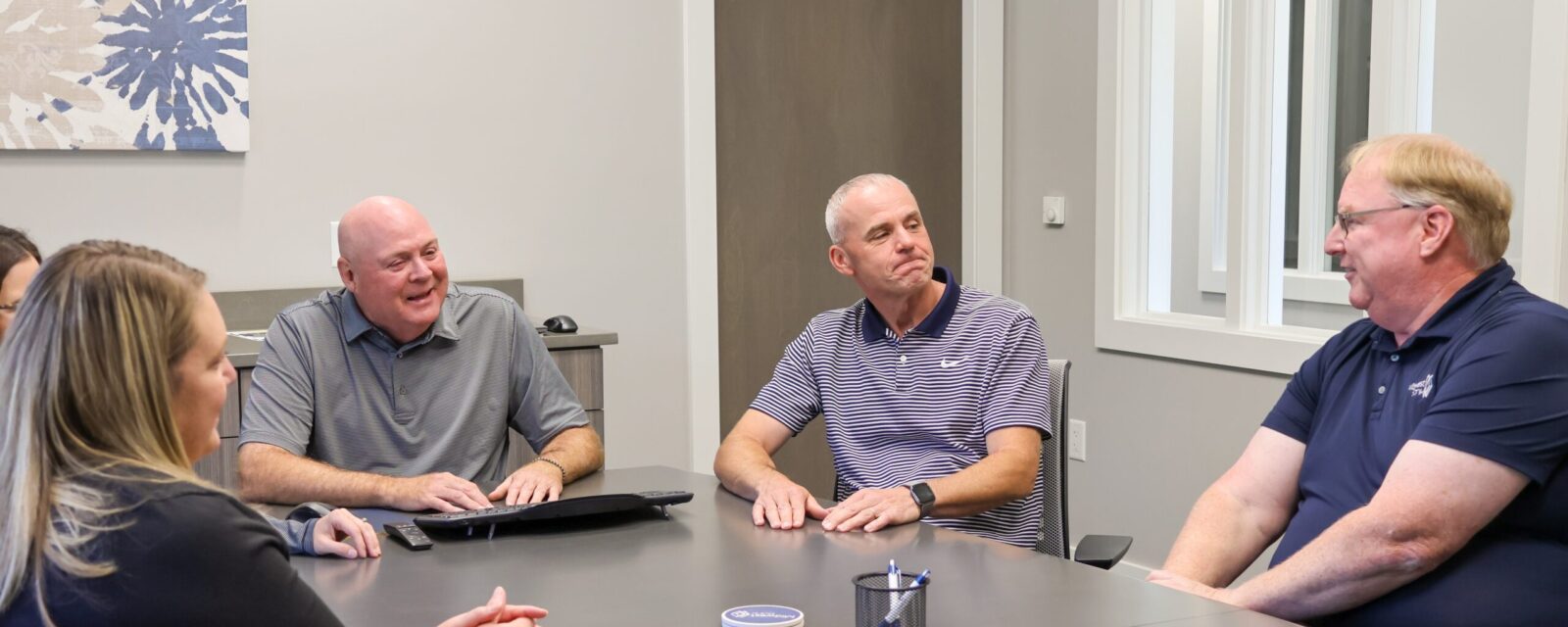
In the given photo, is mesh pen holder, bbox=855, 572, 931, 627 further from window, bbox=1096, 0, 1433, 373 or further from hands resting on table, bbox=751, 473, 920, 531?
window, bbox=1096, 0, 1433, 373

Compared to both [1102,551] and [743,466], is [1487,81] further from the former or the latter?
[743,466]

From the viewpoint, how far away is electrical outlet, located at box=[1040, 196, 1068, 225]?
14.1 ft

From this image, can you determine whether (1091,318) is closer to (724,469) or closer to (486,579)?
(724,469)

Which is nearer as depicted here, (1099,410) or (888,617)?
(888,617)

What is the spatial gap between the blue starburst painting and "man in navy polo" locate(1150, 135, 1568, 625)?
100 inches

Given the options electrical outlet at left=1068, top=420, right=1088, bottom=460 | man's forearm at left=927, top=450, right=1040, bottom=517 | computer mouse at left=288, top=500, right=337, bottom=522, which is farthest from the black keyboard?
electrical outlet at left=1068, top=420, right=1088, bottom=460

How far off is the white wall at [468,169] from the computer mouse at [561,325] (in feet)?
1.25

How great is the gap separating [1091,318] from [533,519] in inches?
100.0

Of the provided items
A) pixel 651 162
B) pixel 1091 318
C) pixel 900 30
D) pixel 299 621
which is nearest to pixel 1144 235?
pixel 1091 318

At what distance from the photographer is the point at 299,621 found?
1250 millimetres

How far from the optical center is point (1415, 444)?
6.24 feet

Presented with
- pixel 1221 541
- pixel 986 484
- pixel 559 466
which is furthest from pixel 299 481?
pixel 1221 541

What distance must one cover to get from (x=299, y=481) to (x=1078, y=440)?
258 centimetres

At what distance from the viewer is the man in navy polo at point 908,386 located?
7.95ft
